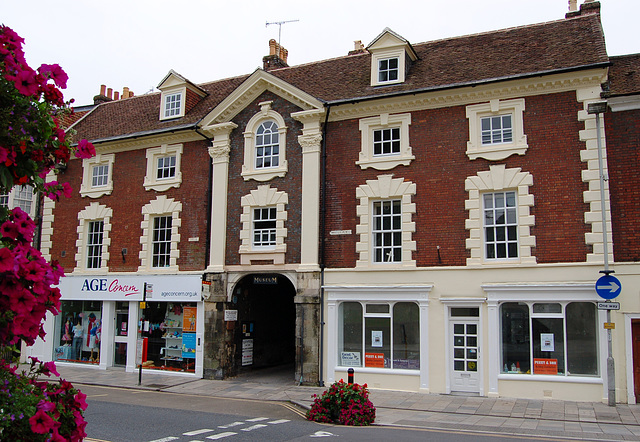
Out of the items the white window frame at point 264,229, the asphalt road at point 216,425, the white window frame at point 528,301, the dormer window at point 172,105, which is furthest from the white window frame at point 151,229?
the white window frame at point 528,301

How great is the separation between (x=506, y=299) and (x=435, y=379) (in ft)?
10.5

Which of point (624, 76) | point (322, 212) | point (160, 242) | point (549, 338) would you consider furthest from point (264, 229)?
point (624, 76)

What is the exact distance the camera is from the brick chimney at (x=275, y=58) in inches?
960

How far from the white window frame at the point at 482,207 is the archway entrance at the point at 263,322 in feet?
22.8

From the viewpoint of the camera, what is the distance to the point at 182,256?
20.9 m

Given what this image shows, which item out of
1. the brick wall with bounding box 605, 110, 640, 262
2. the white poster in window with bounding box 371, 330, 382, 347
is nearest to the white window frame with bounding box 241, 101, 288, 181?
the white poster in window with bounding box 371, 330, 382, 347

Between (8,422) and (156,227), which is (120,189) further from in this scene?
(8,422)

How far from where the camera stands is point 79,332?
75.3 ft

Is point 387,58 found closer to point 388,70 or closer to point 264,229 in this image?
point 388,70

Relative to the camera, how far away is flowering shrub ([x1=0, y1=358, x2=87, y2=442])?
3.64 meters

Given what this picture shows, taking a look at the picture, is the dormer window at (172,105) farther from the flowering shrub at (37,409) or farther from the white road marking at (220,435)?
the flowering shrub at (37,409)

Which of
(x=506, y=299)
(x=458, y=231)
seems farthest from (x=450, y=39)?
(x=506, y=299)

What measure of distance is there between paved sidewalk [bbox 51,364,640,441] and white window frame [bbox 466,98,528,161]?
282 inches

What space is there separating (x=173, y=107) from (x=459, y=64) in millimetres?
11888
